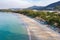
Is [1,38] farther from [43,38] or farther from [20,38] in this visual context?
[43,38]

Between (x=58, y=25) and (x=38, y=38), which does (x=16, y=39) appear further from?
(x=58, y=25)

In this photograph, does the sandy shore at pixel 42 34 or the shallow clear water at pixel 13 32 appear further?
the shallow clear water at pixel 13 32

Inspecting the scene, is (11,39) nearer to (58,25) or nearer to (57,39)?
(57,39)

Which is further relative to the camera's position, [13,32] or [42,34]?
[13,32]

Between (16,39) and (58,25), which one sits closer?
(16,39)

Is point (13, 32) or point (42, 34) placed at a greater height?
point (13, 32)

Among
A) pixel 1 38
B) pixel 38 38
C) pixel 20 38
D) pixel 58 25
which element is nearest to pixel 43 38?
pixel 38 38

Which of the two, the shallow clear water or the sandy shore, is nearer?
the sandy shore

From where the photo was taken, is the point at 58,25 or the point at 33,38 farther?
the point at 58,25

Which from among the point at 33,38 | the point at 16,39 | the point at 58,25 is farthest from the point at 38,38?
the point at 58,25
